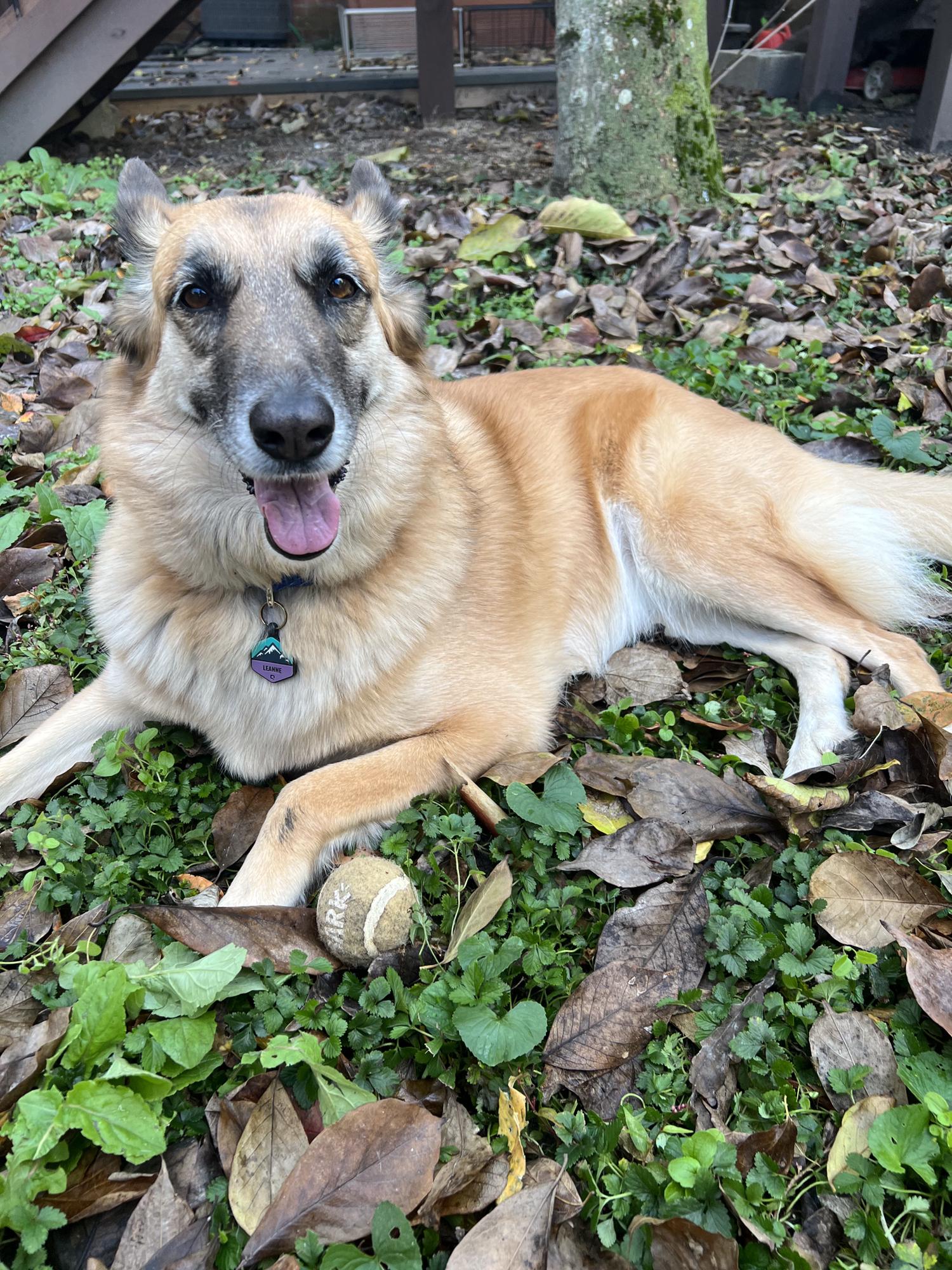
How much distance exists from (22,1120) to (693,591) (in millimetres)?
2441

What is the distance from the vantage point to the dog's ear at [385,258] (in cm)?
275

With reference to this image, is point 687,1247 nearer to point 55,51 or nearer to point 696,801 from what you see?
point 696,801

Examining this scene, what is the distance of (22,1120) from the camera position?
4.92 ft

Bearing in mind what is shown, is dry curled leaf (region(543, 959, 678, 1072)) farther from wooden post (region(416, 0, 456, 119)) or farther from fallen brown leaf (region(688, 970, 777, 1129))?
wooden post (region(416, 0, 456, 119))

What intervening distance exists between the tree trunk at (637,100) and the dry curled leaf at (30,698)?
4.81 m

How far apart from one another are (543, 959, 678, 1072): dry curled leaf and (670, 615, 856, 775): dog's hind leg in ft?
2.78

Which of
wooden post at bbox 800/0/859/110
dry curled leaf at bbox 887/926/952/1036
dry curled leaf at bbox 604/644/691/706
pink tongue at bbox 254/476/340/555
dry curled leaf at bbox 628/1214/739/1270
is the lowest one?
dry curled leaf at bbox 604/644/691/706

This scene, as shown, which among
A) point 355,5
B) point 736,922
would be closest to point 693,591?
point 736,922

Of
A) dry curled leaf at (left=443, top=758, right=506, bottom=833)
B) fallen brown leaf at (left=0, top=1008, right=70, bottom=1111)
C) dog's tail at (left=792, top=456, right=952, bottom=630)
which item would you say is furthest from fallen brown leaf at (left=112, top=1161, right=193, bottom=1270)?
A: dog's tail at (left=792, top=456, right=952, bottom=630)

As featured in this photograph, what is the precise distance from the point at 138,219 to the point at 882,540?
277 centimetres

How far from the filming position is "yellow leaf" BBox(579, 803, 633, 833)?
227 cm

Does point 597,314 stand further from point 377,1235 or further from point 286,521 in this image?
point 377,1235

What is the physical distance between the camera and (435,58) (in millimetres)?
7770

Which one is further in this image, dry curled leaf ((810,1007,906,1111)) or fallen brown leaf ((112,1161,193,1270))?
dry curled leaf ((810,1007,906,1111))
